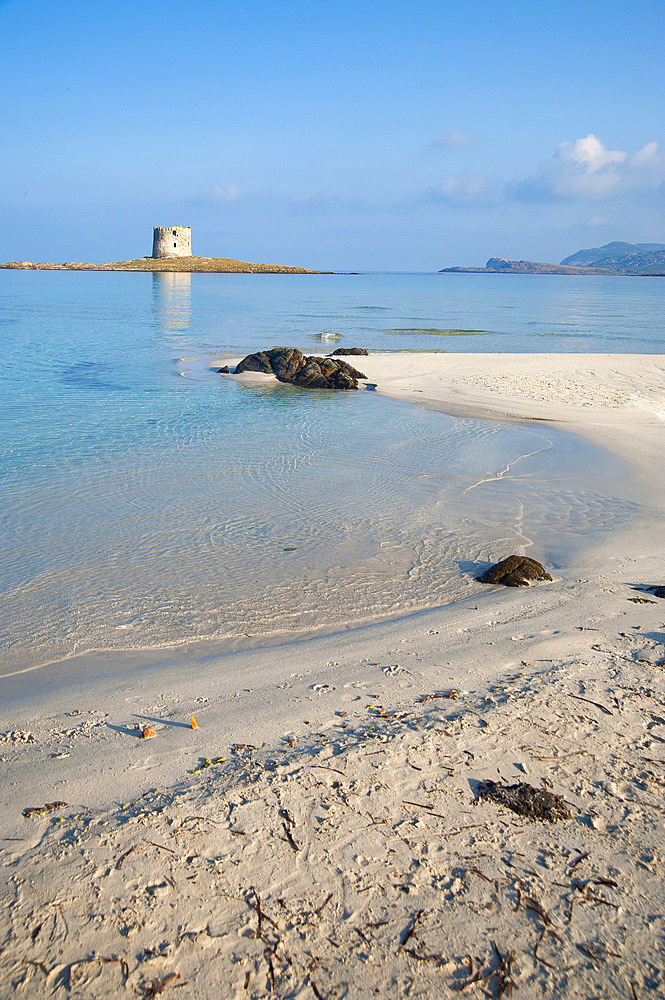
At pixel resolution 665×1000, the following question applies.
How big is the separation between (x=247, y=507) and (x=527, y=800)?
5.37 metres

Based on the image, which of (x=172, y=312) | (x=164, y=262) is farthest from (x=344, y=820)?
(x=164, y=262)

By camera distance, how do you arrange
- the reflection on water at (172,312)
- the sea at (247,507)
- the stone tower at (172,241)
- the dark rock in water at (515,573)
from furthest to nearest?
the stone tower at (172,241)
the reflection on water at (172,312)
the dark rock in water at (515,573)
the sea at (247,507)

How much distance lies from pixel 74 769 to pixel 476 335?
29.1 metres

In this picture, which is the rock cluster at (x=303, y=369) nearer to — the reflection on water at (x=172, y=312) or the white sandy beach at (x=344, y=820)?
the reflection on water at (x=172, y=312)

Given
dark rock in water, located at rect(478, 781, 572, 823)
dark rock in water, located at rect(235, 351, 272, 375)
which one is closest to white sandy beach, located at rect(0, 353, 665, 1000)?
dark rock in water, located at rect(478, 781, 572, 823)

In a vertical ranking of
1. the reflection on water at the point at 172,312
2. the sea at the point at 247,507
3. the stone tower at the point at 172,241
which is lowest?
the sea at the point at 247,507

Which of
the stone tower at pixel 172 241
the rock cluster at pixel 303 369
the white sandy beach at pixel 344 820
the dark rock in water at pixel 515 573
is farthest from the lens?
the stone tower at pixel 172 241

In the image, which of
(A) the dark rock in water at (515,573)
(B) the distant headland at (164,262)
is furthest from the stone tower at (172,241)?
(A) the dark rock in water at (515,573)

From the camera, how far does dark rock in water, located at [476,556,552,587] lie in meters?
5.75

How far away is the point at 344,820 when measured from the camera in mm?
2842

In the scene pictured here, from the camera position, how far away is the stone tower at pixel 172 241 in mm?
112544

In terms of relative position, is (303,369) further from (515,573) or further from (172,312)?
(172,312)

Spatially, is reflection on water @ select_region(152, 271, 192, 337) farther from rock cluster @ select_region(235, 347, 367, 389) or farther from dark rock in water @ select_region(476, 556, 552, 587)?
dark rock in water @ select_region(476, 556, 552, 587)

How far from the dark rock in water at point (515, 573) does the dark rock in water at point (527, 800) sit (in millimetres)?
2839
